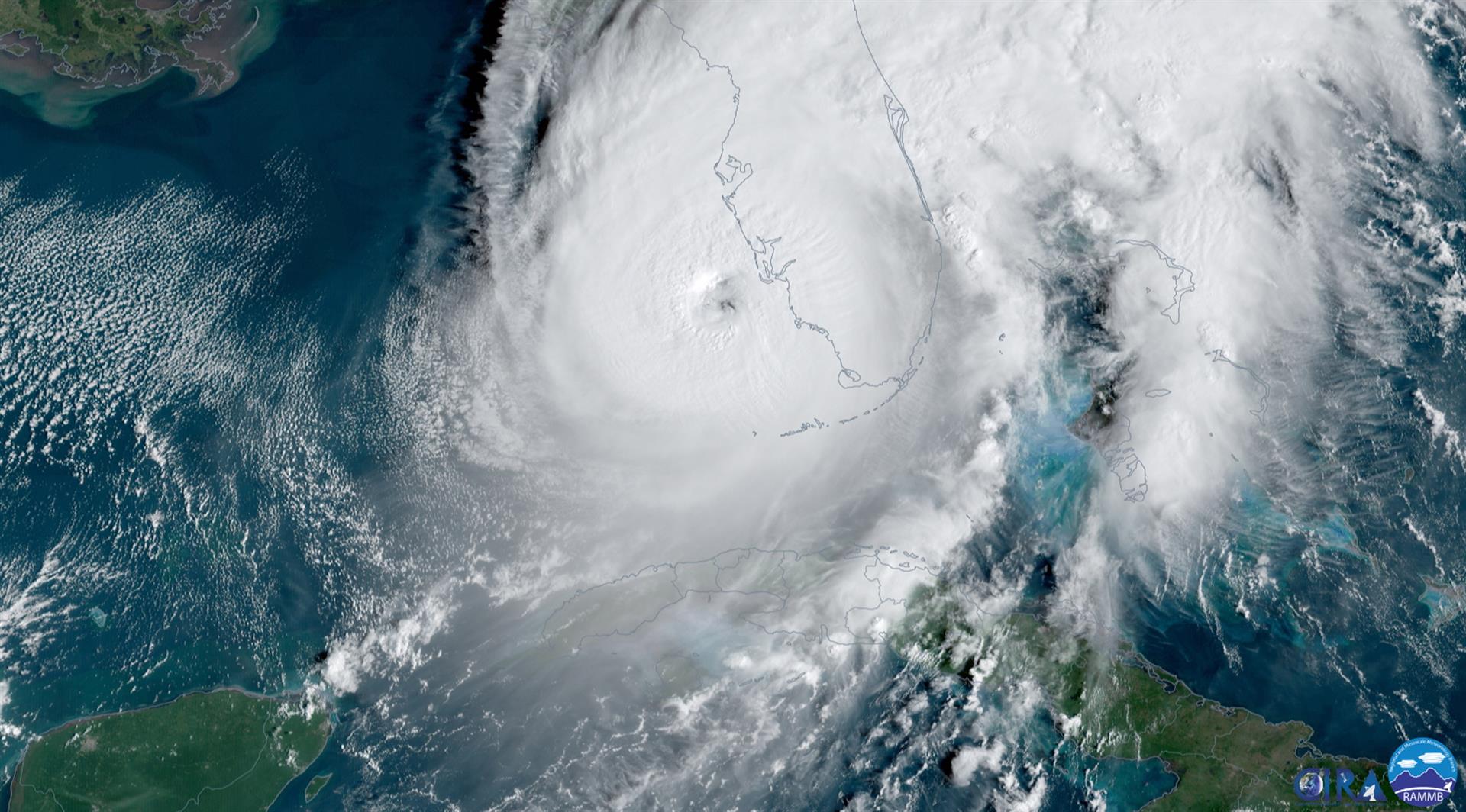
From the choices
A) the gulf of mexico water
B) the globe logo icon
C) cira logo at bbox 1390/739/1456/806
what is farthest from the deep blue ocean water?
the globe logo icon

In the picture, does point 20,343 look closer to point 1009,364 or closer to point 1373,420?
point 1009,364

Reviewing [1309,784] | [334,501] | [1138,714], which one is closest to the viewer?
[334,501]

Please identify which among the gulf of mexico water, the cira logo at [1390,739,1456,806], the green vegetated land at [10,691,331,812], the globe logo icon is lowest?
the green vegetated land at [10,691,331,812]

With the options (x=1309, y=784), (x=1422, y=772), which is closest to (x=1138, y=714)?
(x=1309, y=784)

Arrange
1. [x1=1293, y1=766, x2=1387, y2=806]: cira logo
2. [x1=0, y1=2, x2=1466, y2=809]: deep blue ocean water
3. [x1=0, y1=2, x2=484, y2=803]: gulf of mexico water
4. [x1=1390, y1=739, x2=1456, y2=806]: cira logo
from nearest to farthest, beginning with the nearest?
[x1=0, y1=2, x2=1466, y2=809]: deep blue ocean water → [x1=0, y1=2, x2=484, y2=803]: gulf of mexico water → [x1=1390, y1=739, x2=1456, y2=806]: cira logo → [x1=1293, y1=766, x2=1387, y2=806]: cira logo

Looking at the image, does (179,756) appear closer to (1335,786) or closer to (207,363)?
(207,363)

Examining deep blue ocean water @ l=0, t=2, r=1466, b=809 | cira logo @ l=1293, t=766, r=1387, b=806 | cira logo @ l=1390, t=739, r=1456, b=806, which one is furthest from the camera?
cira logo @ l=1293, t=766, r=1387, b=806

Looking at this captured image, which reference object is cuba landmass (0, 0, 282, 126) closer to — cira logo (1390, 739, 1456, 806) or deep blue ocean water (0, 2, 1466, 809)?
deep blue ocean water (0, 2, 1466, 809)
